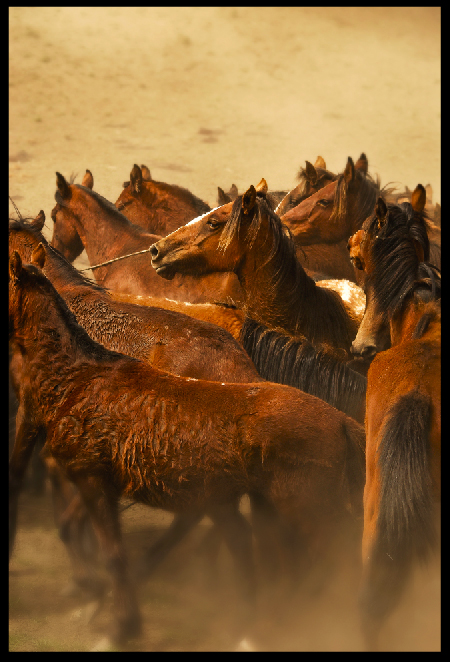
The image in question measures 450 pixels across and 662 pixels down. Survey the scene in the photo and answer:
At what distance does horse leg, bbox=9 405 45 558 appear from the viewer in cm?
400

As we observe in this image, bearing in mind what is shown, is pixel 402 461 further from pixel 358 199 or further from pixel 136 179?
pixel 136 179

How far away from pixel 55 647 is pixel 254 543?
102 centimetres

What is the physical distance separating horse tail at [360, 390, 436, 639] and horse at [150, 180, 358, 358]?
2.06m

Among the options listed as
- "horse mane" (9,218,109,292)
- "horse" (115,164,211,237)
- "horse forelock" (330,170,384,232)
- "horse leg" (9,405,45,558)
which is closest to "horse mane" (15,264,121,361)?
"horse leg" (9,405,45,558)

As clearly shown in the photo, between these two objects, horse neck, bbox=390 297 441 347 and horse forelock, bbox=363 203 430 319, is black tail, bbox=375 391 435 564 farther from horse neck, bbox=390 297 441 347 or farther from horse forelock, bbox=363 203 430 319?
horse forelock, bbox=363 203 430 319

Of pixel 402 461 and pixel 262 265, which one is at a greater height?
pixel 262 265

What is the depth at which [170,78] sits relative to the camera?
16.0m

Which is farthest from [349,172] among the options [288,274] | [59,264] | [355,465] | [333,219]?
[355,465]

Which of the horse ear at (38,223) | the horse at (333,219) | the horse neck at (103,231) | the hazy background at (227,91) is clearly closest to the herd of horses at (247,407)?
the horse ear at (38,223)

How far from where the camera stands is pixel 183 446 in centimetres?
338

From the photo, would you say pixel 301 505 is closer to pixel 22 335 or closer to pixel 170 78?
pixel 22 335

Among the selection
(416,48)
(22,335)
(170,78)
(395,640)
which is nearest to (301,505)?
(395,640)

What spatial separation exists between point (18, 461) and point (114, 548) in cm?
91

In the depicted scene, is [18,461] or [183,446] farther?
[18,461]
